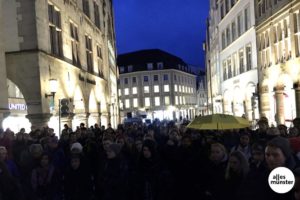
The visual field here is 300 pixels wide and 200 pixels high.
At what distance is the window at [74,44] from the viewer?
87.7ft

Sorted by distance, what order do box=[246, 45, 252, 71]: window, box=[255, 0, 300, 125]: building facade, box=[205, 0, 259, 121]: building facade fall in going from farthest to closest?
box=[246, 45, 252, 71]: window
box=[205, 0, 259, 121]: building facade
box=[255, 0, 300, 125]: building facade

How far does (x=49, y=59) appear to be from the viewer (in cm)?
2114

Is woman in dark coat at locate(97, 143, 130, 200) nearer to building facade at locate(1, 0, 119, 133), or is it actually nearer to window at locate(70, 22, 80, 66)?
building facade at locate(1, 0, 119, 133)

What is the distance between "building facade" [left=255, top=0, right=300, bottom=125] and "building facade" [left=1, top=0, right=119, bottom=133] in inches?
433

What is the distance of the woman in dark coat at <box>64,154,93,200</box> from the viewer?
835 cm

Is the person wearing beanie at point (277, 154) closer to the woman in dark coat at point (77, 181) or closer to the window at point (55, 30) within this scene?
the woman in dark coat at point (77, 181)

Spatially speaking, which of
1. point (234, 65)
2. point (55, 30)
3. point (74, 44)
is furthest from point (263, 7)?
point (55, 30)

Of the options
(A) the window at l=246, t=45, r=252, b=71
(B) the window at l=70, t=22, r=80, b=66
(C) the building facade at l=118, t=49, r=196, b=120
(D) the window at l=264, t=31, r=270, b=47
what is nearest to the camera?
(B) the window at l=70, t=22, r=80, b=66

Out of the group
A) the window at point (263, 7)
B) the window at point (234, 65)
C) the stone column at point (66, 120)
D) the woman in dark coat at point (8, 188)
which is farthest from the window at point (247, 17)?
the woman in dark coat at point (8, 188)

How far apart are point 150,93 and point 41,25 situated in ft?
264

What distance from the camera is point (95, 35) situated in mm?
34469

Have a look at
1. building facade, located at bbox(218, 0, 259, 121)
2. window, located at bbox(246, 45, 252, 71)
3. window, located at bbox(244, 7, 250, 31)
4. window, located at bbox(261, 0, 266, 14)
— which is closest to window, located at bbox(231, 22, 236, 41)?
building facade, located at bbox(218, 0, 259, 121)

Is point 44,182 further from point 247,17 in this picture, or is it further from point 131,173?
point 247,17

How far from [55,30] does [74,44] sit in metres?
4.31
